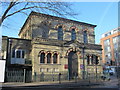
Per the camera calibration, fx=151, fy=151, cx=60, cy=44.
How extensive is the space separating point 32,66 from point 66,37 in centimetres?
884

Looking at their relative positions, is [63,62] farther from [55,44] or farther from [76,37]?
[76,37]

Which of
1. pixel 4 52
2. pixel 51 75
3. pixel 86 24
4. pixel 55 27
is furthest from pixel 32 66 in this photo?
pixel 86 24

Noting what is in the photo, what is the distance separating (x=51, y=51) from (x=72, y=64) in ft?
15.2

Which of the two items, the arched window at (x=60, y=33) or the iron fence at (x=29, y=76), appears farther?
the arched window at (x=60, y=33)

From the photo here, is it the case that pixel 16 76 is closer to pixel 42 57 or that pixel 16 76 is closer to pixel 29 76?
pixel 29 76

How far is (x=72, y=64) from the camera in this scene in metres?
26.5

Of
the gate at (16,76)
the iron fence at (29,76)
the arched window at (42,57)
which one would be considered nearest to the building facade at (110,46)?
the iron fence at (29,76)

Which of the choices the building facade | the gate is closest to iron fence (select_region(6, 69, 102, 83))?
the gate

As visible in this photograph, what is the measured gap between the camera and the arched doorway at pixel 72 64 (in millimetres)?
26234

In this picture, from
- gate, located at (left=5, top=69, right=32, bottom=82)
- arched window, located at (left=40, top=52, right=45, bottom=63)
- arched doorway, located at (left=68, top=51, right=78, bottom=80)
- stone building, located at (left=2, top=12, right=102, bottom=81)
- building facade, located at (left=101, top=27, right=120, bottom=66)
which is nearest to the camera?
gate, located at (left=5, top=69, right=32, bottom=82)

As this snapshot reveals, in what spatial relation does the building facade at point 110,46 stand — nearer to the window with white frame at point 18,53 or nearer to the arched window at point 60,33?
the arched window at point 60,33

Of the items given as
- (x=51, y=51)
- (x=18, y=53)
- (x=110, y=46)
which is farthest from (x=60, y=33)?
(x=110, y=46)

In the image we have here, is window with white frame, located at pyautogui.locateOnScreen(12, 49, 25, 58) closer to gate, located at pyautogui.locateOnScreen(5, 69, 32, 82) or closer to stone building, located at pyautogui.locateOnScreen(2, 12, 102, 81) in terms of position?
stone building, located at pyautogui.locateOnScreen(2, 12, 102, 81)

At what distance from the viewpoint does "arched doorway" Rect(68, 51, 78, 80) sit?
26.2 meters
